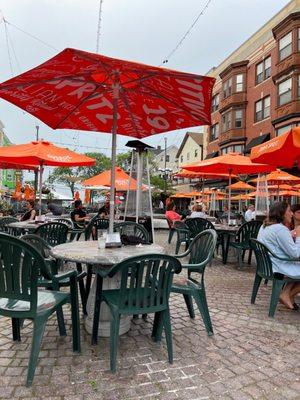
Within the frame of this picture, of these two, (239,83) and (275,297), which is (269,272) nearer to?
(275,297)

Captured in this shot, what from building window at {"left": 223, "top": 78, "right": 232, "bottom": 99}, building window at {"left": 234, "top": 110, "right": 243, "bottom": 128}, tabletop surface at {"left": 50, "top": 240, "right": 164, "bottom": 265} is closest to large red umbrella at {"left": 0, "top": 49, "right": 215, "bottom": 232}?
tabletop surface at {"left": 50, "top": 240, "right": 164, "bottom": 265}

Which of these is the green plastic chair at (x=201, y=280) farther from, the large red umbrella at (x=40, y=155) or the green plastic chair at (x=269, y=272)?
the large red umbrella at (x=40, y=155)

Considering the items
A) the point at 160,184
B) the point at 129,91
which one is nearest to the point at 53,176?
the point at 160,184

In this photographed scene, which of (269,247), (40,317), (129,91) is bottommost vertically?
(40,317)

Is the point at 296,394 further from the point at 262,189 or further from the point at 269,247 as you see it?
the point at 262,189

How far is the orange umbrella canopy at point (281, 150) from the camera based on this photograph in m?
5.05

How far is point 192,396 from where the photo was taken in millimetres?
2709

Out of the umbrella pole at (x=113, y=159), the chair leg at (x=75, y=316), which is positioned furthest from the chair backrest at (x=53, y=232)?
the chair leg at (x=75, y=316)

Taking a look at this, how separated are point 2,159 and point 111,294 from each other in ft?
17.7

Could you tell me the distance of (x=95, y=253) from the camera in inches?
146

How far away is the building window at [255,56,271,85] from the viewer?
25.9m

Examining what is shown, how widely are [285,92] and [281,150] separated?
1976 cm

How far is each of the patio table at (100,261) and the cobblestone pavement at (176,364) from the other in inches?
5.2

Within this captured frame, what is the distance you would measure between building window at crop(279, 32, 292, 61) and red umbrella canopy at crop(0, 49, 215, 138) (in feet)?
68.1
